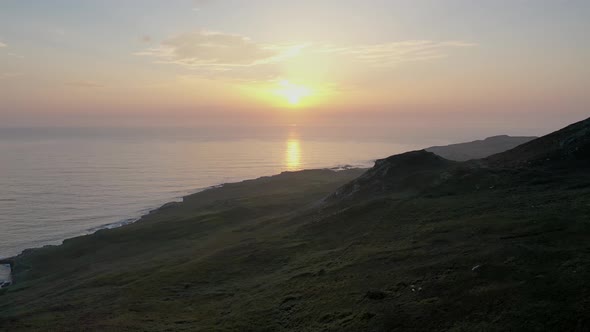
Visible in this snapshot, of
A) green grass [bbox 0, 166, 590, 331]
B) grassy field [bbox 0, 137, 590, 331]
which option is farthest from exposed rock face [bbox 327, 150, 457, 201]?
green grass [bbox 0, 166, 590, 331]

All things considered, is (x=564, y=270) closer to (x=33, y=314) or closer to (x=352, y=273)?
(x=352, y=273)

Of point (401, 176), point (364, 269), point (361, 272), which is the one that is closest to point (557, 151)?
point (401, 176)

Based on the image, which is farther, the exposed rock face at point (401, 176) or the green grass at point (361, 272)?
the exposed rock face at point (401, 176)

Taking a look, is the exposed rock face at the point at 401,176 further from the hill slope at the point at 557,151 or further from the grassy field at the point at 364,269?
the hill slope at the point at 557,151

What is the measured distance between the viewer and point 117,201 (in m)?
155

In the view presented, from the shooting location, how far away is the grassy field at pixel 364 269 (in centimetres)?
2669

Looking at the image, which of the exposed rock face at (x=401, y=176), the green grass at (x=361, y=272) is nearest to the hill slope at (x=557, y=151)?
the green grass at (x=361, y=272)

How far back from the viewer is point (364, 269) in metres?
40.5

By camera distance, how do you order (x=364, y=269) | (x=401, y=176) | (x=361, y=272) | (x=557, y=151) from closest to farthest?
(x=361, y=272) < (x=364, y=269) < (x=557, y=151) < (x=401, y=176)

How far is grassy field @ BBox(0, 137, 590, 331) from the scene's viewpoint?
26688 mm

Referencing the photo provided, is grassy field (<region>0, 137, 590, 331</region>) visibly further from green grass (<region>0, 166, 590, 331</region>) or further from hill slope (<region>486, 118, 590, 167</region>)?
hill slope (<region>486, 118, 590, 167</region>)

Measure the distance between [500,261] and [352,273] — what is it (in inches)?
560

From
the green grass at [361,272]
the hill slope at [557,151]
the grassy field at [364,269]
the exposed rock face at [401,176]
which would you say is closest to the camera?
the green grass at [361,272]

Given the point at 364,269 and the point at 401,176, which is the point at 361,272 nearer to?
the point at 364,269
